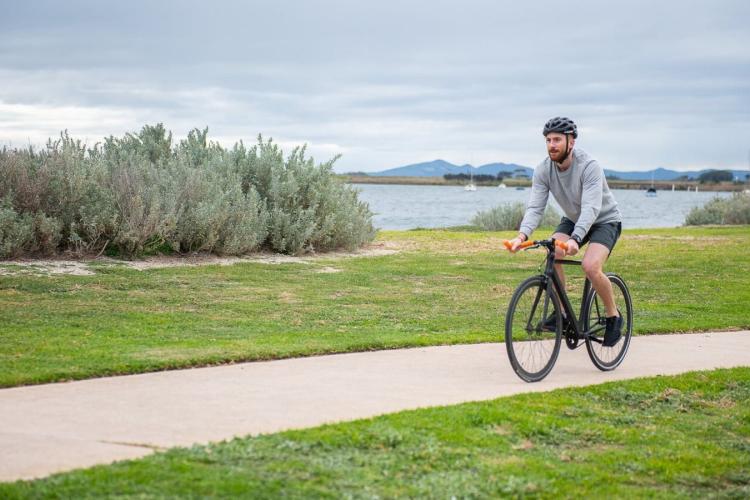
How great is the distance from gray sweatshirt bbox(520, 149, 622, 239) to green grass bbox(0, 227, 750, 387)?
186cm

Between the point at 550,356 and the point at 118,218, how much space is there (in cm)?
933

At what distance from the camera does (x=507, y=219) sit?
1316 inches

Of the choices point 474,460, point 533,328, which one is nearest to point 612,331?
point 533,328

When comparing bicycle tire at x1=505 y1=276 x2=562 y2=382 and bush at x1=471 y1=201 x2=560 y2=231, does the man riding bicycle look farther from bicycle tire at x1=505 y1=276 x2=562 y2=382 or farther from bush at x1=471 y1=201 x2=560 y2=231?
bush at x1=471 y1=201 x2=560 y2=231

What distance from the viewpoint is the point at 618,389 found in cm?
738

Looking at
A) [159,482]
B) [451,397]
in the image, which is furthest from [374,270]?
[159,482]

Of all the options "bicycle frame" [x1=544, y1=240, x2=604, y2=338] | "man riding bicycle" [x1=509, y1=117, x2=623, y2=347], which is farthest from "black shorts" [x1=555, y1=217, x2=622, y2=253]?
"bicycle frame" [x1=544, y1=240, x2=604, y2=338]

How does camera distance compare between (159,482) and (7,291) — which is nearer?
(159,482)

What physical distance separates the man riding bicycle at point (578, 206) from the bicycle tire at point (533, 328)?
0.33 feet

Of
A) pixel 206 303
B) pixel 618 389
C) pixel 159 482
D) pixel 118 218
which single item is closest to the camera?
pixel 159 482

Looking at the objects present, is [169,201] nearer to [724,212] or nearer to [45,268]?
[45,268]

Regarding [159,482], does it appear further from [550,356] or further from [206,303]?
[206,303]

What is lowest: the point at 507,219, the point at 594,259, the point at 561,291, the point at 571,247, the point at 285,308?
the point at 285,308

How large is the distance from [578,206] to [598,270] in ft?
1.87
